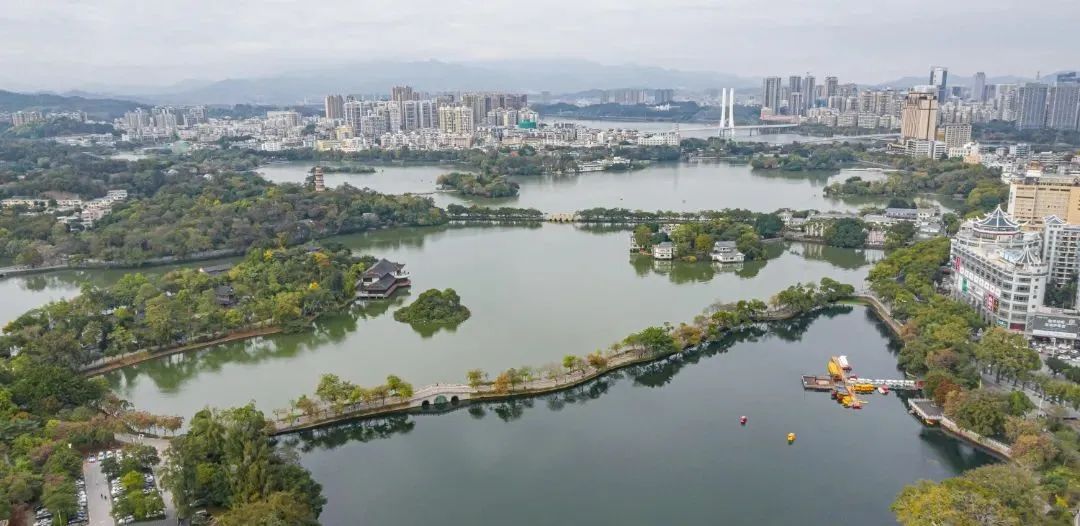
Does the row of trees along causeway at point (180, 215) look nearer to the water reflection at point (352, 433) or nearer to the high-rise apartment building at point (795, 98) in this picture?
the water reflection at point (352, 433)

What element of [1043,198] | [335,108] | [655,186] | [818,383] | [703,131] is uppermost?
[335,108]

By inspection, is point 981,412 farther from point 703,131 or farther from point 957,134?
point 703,131

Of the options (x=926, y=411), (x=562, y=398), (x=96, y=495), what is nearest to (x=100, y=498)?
(x=96, y=495)

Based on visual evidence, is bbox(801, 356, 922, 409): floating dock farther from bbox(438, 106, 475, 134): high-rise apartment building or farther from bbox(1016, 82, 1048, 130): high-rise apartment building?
bbox(1016, 82, 1048, 130): high-rise apartment building

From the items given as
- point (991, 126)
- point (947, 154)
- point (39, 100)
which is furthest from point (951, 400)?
point (39, 100)

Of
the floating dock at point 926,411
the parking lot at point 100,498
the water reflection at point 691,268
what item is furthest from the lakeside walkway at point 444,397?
the water reflection at point 691,268

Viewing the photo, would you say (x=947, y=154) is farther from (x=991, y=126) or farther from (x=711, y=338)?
(x=711, y=338)

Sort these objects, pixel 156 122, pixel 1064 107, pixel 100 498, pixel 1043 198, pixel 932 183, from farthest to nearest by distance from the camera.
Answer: pixel 156 122 → pixel 1064 107 → pixel 932 183 → pixel 1043 198 → pixel 100 498
